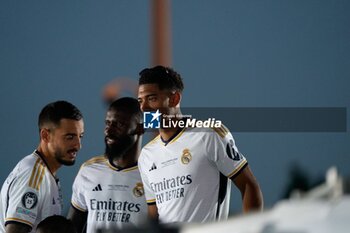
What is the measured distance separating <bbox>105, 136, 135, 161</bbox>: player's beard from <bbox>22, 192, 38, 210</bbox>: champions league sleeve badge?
516 millimetres

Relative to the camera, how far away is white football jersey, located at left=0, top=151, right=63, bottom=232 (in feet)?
10.5

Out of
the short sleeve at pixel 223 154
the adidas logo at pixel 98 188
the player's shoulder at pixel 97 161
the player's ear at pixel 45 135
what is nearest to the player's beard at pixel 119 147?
the player's shoulder at pixel 97 161

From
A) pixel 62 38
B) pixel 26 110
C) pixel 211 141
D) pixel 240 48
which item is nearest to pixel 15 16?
pixel 62 38

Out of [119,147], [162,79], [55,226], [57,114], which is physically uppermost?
[162,79]

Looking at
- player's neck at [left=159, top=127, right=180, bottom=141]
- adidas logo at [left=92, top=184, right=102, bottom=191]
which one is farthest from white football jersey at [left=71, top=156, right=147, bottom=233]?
player's neck at [left=159, top=127, right=180, bottom=141]

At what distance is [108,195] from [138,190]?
16 cm

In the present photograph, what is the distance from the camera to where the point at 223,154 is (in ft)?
9.82

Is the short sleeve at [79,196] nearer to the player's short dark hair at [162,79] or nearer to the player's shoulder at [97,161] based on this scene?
the player's shoulder at [97,161]

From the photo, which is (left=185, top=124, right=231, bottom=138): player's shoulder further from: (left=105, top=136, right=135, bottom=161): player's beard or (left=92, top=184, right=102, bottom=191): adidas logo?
(left=92, top=184, right=102, bottom=191): adidas logo

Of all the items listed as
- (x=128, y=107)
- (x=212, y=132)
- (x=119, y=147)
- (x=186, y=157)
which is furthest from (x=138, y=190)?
(x=212, y=132)

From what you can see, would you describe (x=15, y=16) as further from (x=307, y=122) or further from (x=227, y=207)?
(x=227, y=207)

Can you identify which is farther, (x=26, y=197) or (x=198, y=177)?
(x=26, y=197)

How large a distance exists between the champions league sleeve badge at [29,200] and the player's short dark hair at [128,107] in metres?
0.60

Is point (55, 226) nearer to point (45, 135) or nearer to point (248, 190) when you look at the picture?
point (45, 135)
